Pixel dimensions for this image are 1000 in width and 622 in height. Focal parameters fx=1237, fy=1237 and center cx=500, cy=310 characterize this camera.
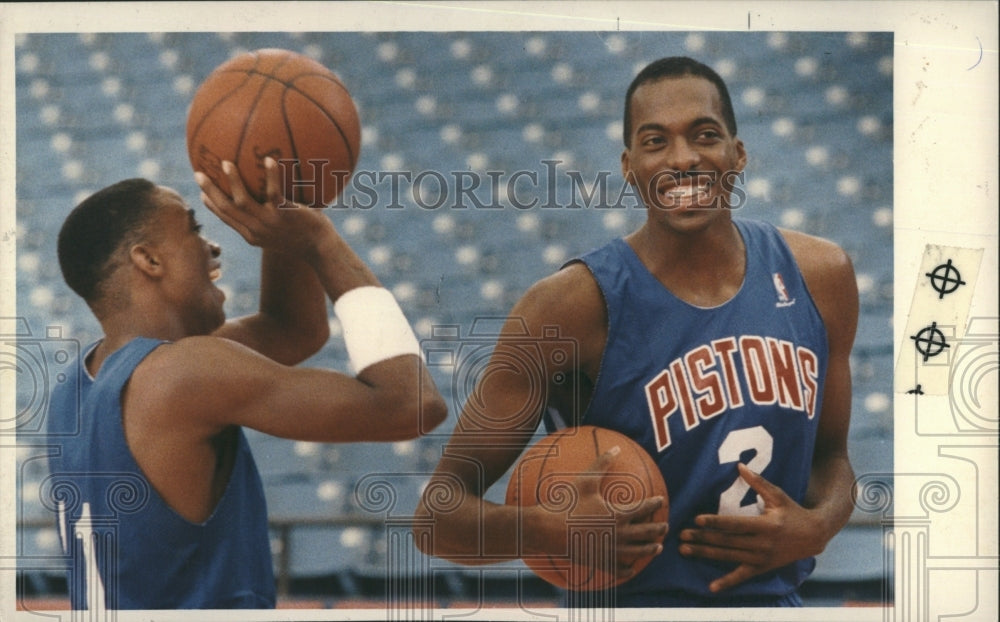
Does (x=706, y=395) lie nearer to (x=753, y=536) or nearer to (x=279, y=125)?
(x=753, y=536)

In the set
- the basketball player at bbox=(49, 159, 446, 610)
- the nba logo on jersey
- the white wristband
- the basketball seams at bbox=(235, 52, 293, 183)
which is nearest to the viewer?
the basketball seams at bbox=(235, 52, 293, 183)

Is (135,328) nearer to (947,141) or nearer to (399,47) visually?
(399,47)

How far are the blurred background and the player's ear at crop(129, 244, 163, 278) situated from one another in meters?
0.22

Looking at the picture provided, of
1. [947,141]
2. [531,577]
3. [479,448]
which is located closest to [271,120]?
[479,448]

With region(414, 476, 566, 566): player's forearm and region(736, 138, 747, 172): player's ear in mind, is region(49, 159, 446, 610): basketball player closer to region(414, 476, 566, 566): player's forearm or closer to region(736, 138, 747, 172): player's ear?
region(414, 476, 566, 566): player's forearm

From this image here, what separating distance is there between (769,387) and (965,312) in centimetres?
80

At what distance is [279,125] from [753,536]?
2.13 metres

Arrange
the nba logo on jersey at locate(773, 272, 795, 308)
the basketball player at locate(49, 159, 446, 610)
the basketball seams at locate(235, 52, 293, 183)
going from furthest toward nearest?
the nba logo on jersey at locate(773, 272, 795, 308)
the basketball player at locate(49, 159, 446, 610)
the basketball seams at locate(235, 52, 293, 183)

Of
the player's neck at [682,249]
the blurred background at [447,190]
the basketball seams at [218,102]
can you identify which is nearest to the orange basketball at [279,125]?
the basketball seams at [218,102]

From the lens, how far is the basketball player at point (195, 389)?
4180 millimetres

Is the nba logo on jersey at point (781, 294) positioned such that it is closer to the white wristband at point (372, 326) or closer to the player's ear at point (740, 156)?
the player's ear at point (740, 156)

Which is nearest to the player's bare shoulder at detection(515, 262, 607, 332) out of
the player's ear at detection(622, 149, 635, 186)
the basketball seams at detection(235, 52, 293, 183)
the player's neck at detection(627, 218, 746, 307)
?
the player's neck at detection(627, 218, 746, 307)

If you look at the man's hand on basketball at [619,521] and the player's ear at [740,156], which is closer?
the man's hand on basketball at [619,521]

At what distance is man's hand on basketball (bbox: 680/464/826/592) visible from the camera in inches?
168
